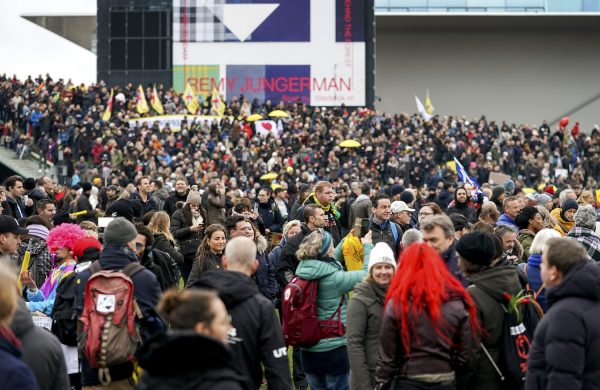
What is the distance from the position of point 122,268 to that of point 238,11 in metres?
38.6

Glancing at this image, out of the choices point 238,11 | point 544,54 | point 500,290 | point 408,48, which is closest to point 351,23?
point 238,11

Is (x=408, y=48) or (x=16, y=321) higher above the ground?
(x=408, y=48)

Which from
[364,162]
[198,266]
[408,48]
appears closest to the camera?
[198,266]

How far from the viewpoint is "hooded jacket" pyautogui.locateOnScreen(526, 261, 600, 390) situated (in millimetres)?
5426

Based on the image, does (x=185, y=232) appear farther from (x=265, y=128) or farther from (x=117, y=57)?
(x=117, y=57)

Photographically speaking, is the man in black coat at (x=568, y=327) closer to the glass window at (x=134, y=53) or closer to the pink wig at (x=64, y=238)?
the pink wig at (x=64, y=238)

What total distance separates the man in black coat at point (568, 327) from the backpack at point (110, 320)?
2341 millimetres

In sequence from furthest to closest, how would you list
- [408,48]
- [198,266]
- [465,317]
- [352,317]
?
[408,48] → [198,266] → [352,317] → [465,317]

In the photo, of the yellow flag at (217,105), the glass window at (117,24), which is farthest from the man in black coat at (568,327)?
the glass window at (117,24)

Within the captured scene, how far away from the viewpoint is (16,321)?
5.31 m

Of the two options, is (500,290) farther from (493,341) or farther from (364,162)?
(364,162)

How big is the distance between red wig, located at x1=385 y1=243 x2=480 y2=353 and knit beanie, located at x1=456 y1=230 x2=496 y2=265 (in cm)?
62

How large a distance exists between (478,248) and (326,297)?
1.60 metres

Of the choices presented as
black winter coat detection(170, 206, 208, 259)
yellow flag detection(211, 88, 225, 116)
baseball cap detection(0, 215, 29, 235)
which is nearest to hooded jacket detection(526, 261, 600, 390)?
baseball cap detection(0, 215, 29, 235)
